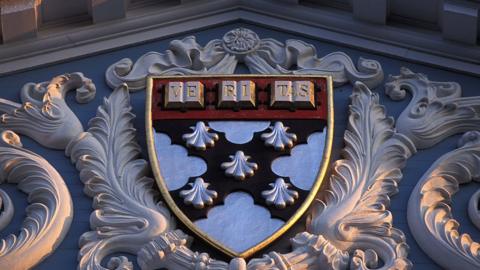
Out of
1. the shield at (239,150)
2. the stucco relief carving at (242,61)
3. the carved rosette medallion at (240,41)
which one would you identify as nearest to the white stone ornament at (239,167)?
the shield at (239,150)

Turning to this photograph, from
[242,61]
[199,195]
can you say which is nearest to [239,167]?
[199,195]

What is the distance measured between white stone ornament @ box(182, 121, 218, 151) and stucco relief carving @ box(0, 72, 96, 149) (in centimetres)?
93

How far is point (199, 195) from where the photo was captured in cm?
1622

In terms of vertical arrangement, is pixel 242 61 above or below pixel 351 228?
above

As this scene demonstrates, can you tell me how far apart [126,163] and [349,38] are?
8.03 ft

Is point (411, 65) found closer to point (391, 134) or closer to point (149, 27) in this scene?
Answer: point (391, 134)

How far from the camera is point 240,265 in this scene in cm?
1562

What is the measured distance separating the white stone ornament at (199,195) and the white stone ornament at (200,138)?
0.44 meters

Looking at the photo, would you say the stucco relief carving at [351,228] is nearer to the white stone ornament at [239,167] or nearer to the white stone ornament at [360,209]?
the white stone ornament at [360,209]

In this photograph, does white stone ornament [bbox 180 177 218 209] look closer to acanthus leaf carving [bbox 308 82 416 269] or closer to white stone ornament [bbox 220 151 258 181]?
white stone ornament [bbox 220 151 258 181]

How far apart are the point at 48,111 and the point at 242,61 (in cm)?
175

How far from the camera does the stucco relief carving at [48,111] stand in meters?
16.9

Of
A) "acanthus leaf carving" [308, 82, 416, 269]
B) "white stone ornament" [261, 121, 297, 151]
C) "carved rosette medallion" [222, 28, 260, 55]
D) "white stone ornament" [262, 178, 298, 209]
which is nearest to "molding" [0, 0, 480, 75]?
"carved rosette medallion" [222, 28, 260, 55]

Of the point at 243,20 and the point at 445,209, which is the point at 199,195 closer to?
the point at 445,209
